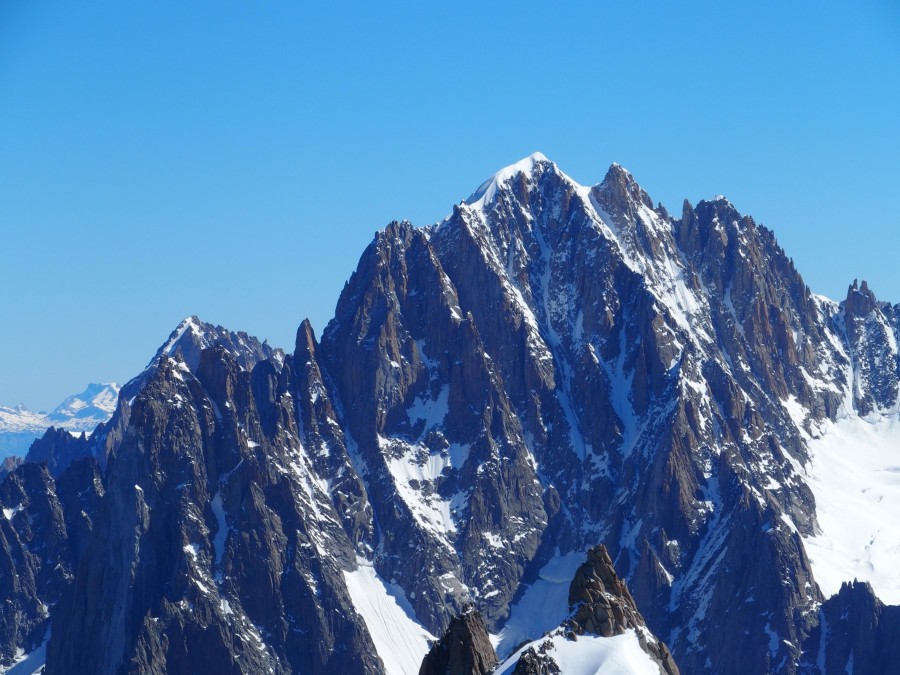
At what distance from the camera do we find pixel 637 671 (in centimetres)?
19650

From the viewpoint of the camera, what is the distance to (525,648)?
198750 millimetres

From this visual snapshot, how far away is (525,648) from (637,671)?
1302 cm

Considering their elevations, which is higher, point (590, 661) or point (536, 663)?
point (590, 661)

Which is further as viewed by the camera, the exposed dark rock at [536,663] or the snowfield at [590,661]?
the snowfield at [590,661]

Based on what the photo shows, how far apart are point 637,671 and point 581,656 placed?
660 centimetres

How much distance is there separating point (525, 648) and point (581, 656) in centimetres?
647

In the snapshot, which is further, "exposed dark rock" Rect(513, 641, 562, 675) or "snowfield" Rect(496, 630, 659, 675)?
"snowfield" Rect(496, 630, 659, 675)

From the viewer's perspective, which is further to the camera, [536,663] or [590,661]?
[590,661]

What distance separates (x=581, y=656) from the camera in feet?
650
